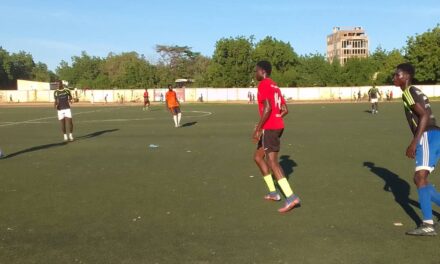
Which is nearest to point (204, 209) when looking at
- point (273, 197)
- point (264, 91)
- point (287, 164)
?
point (273, 197)

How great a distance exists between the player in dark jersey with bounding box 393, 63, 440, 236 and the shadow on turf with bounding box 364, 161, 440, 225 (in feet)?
1.60

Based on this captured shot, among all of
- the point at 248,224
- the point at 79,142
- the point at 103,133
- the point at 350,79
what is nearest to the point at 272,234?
the point at 248,224

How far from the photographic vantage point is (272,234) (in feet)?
17.7

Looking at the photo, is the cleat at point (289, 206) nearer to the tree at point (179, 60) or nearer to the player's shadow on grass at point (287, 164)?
the player's shadow on grass at point (287, 164)

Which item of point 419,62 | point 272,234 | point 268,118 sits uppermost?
point 419,62

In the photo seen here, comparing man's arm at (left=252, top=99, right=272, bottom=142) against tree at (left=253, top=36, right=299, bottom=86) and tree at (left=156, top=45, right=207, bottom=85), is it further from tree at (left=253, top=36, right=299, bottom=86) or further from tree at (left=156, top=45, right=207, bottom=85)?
tree at (left=156, top=45, right=207, bottom=85)

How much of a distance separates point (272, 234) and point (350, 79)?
80739 mm

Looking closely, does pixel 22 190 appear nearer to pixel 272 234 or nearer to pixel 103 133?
pixel 272 234

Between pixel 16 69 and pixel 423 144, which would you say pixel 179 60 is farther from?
pixel 423 144

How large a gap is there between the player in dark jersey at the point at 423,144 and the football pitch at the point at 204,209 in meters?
0.25

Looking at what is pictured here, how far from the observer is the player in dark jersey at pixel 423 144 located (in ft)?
17.1

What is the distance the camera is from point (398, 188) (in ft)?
25.3

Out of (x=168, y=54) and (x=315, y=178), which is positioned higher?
(x=168, y=54)

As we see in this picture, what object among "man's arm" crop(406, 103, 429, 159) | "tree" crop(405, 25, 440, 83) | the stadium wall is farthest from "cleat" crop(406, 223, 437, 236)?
"tree" crop(405, 25, 440, 83)
